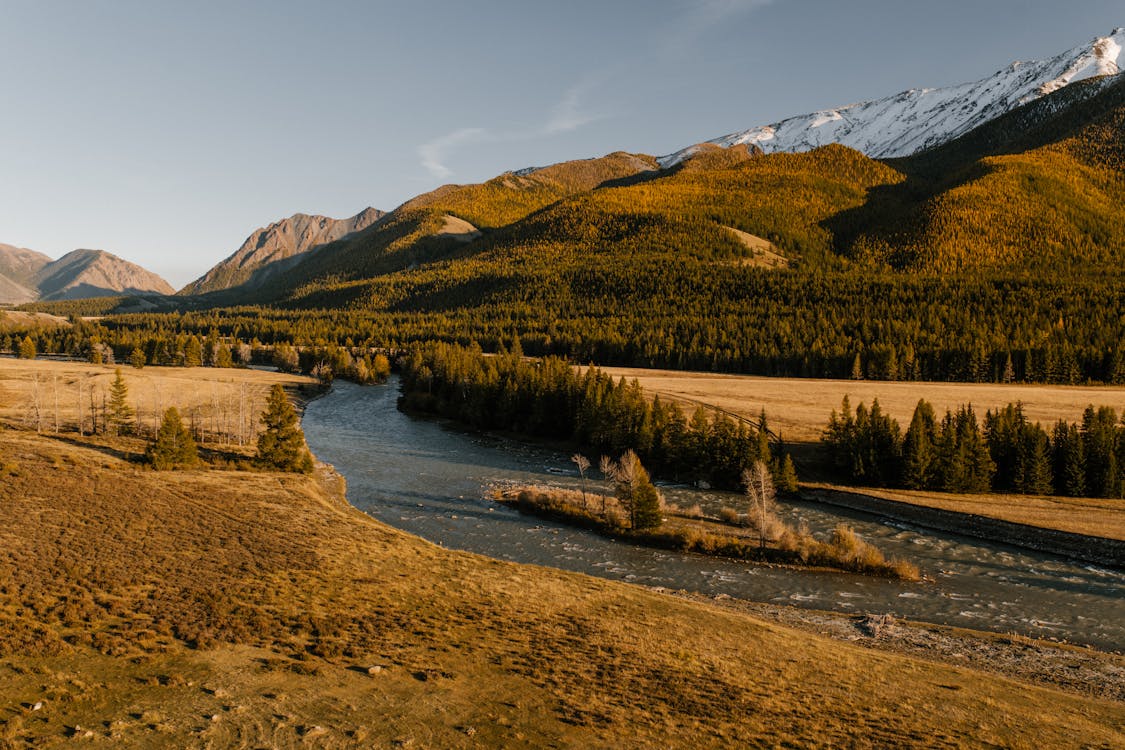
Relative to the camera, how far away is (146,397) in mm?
112000

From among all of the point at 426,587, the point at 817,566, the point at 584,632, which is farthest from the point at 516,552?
the point at 817,566

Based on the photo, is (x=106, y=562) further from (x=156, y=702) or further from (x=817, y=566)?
(x=817, y=566)

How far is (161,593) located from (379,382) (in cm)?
12957

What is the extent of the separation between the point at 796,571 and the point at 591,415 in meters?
41.8

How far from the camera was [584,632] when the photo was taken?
30000 mm

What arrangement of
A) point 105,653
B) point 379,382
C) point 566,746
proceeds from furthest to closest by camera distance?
point 379,382
point 105,653
point 566,746

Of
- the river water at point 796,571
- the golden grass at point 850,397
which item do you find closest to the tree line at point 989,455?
the river water at point 796,571

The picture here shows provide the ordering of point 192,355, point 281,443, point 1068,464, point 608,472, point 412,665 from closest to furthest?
1. point 412,665
2. point 608,472
3. point 1068,464
4. point 281,443
5. point 192,355

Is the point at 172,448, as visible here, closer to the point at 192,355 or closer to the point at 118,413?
the point at 118,413

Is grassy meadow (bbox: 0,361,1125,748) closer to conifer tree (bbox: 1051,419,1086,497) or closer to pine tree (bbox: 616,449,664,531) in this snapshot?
pine tree (bbox: 616,449,664,531)

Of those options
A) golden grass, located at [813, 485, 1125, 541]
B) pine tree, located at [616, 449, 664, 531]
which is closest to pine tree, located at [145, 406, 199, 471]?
pine tree, located at [616, 449, 664, 531]

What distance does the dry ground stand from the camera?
56594 mm

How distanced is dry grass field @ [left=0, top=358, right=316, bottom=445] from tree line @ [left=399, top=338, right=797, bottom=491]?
99.3ft

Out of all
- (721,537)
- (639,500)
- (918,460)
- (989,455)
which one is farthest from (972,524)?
(639,500)
